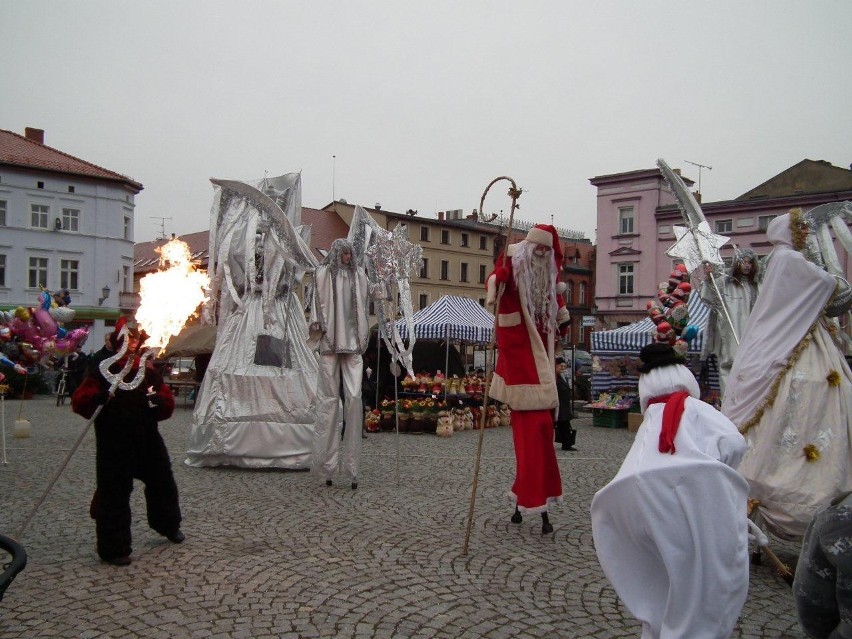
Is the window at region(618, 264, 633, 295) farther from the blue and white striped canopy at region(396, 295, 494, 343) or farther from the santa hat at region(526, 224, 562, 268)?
the santa hat at region(526, 224, 562, 268)

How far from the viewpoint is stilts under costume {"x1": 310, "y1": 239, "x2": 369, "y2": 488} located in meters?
7.36

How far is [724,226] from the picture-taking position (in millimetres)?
39625

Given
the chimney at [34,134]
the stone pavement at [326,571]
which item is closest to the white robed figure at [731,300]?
the stone pavement at [326,571]

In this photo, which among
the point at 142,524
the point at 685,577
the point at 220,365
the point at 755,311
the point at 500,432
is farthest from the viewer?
the point at 500,432

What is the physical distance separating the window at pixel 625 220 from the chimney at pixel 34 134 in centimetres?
3462

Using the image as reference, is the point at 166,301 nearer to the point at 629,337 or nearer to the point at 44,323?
the point at 44,323

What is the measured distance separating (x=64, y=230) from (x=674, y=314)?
135ft

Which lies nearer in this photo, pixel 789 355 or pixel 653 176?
pixel 789 355

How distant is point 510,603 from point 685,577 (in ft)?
4.51

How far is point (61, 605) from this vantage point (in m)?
3.92

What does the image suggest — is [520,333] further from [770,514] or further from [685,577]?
[685,577]

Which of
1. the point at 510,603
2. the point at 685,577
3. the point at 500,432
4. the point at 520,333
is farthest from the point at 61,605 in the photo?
the point at 500,432

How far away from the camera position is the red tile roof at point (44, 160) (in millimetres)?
38406

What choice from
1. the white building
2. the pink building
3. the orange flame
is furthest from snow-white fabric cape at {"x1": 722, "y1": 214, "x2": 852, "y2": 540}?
the white building
